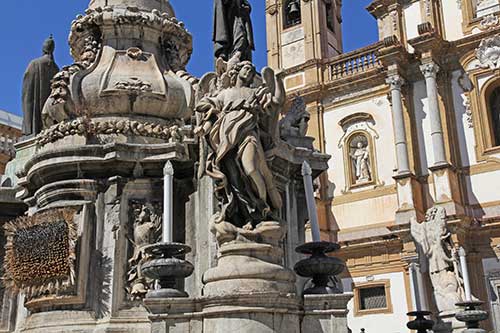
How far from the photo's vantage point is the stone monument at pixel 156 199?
515 cm

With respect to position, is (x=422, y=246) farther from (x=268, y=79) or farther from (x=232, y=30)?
(x=268, y=79)

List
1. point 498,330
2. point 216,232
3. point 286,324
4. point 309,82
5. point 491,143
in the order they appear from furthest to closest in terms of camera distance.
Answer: point 309,82 → point 491,143 → point 498,330 → point 216,232 → point 286,324

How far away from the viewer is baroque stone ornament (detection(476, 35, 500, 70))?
22.1m

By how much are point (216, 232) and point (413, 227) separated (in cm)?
1170

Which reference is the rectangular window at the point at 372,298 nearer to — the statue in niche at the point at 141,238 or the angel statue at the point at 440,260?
the angel statue at the point at 440,260

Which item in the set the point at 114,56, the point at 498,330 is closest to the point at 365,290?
the point at 498,330

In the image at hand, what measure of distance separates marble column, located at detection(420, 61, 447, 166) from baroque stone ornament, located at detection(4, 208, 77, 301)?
1765 cm

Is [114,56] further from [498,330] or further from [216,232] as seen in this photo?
[498,330]

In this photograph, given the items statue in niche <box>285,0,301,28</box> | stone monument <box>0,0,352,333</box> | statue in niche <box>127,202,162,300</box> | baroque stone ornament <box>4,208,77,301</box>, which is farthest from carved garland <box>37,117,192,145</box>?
statue in niche <box>285,0,301,28</box>

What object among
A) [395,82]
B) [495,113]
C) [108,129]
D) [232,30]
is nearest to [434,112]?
[395,82]

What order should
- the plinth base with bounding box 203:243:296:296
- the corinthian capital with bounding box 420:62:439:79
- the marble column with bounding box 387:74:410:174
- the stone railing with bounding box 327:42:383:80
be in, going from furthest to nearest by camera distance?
the stone railing with bounding box 327:42:383:80
the corinthian capital with bounding box 420:62:439:79
the marble column with bounding box 387:74:410:174
the plinth base with bounding box 203:243:296:296

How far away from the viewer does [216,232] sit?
550cm

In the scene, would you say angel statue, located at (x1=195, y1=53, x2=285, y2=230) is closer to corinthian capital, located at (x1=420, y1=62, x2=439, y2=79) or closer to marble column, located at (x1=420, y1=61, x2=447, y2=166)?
marble column, located at (x1=420, y1=61, x2=447, y2=166)

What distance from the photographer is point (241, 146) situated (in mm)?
5496
